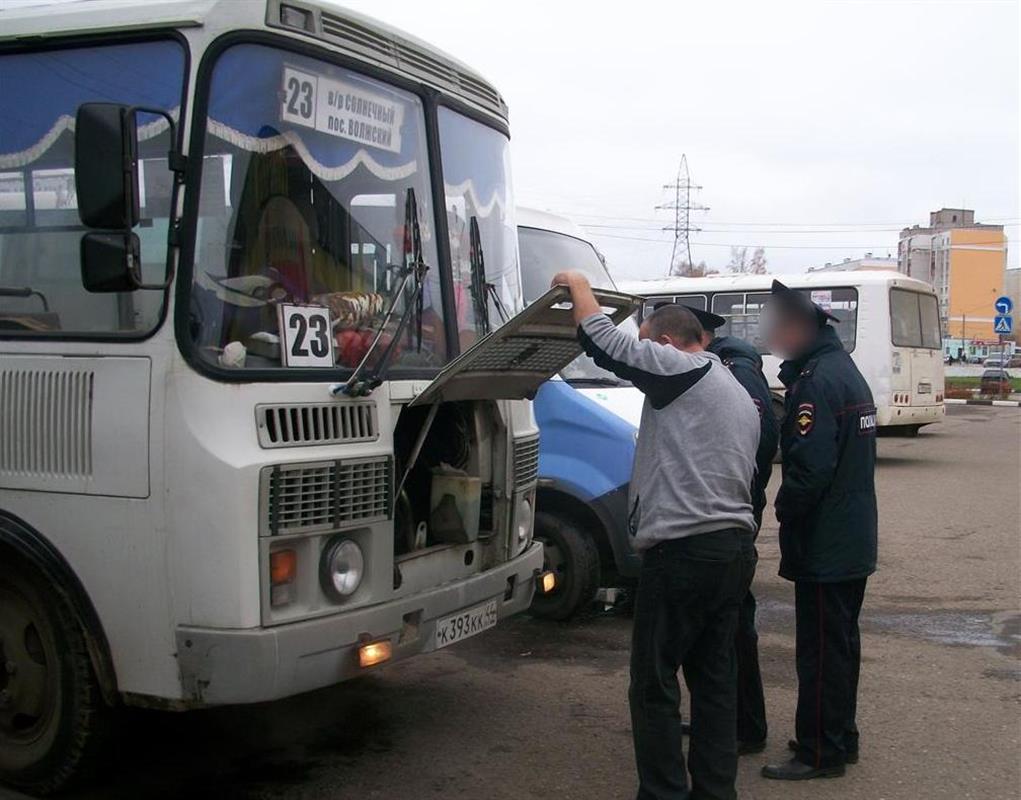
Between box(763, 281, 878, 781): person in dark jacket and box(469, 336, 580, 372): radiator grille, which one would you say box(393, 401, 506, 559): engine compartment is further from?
box(763, 281, 878, 781): person in dark jacket

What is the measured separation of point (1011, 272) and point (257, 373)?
124m

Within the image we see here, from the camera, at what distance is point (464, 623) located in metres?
4.81

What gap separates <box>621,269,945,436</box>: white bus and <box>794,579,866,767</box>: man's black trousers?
1246 cm

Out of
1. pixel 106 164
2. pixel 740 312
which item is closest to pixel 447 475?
pixel 106 164

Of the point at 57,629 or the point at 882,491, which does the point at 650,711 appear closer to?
the point at 57,629

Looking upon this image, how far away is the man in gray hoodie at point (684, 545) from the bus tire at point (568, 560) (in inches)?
105

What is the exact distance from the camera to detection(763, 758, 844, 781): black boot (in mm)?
4648

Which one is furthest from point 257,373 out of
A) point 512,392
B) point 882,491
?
point 882,491

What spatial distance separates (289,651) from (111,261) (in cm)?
153

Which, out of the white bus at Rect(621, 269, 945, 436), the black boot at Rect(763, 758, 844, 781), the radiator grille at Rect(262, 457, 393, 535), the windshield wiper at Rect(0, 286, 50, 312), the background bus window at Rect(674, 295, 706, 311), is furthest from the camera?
the background bus window at Rect(674, 295, 706, 311)

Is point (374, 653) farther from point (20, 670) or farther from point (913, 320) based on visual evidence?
point (913, 320)

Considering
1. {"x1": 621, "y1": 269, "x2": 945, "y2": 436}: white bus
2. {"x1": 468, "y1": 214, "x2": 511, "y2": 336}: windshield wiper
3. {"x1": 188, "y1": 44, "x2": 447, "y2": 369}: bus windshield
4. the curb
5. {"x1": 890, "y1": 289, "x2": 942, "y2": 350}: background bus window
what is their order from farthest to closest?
the curb, {"x1": 890, "y1": 289, "x2": 942, "y2": 350}: background bus window, {"x1": 621, "y1": 269, "x2": 945, "y2": 436}: white bus, {"x1": 468, "y1": 214, "x2": 511, "y2": 336}: windshield wiper, {"x1": 188, "y1": 44, "x2": 447, "y2": 369}: bus windshield

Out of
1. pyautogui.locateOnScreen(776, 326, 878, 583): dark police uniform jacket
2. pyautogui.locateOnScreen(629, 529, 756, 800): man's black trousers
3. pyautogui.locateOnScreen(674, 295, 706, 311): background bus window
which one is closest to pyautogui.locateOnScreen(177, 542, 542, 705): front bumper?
pyautogui.locateOnScreen(629, 529, 756, 800): man's black trousers

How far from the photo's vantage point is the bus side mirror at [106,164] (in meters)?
3.70
